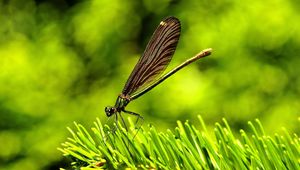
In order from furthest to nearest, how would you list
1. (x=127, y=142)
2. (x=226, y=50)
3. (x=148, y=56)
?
(x=226, y=50), (x=148, y=56), (x=127, y=142)

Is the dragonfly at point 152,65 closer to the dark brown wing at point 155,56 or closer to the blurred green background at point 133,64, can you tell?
the dark brown wing at point 155,56

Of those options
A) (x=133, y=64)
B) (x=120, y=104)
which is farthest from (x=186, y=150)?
(x=133, y=64)

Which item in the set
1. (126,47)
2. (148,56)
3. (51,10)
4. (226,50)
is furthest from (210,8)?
(148,56)

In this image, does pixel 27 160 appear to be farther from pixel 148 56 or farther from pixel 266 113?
pixel 148 56

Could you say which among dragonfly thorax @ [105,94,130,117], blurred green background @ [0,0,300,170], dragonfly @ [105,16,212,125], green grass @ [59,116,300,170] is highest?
blurred green background @ [0,0,300,170]

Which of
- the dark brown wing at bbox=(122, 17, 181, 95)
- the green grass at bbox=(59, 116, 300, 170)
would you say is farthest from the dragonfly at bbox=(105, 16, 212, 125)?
the green grass at bbox=(59, 116, 300, 170)

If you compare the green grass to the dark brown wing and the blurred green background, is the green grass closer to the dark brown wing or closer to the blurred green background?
the dark brown wing

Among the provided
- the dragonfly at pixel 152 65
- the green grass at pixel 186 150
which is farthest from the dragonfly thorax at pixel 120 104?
the green grass at pixel 186 150
